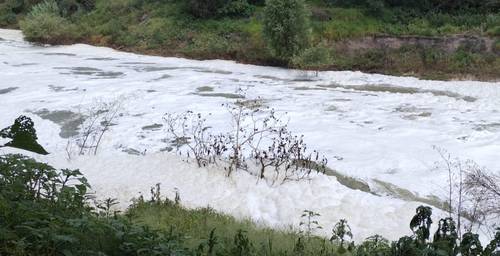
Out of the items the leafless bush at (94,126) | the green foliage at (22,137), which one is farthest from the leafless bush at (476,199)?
the leafless bush at (94,126)

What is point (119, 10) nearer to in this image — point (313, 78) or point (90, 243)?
point (313, 78)

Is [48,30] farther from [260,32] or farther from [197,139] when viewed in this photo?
[197,139]

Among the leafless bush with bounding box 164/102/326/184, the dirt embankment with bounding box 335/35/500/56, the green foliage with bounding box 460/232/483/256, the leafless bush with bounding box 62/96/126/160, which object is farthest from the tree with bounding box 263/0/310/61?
the green foliage with bounding box 460/232/483/256

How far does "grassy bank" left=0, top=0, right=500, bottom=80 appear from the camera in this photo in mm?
23000

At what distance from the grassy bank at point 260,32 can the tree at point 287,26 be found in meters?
0.93

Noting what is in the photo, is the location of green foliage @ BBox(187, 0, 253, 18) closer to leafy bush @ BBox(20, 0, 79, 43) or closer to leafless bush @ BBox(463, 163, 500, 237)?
leafy bush @ BBox(20, 0, 79, 43)

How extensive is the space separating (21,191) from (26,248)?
1.39 meters

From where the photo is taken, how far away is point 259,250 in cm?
517

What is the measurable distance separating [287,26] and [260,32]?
3.86 metres

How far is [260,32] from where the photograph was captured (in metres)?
26.7

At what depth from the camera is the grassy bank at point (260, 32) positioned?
23000mm

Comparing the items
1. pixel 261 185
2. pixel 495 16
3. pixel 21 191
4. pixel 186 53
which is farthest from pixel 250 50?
pixel 21 191

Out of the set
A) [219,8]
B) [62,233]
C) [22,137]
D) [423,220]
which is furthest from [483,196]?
[219,8]

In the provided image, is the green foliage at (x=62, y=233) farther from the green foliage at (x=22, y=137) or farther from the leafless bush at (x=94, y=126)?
the leafless bush at (x=94, y=126)
